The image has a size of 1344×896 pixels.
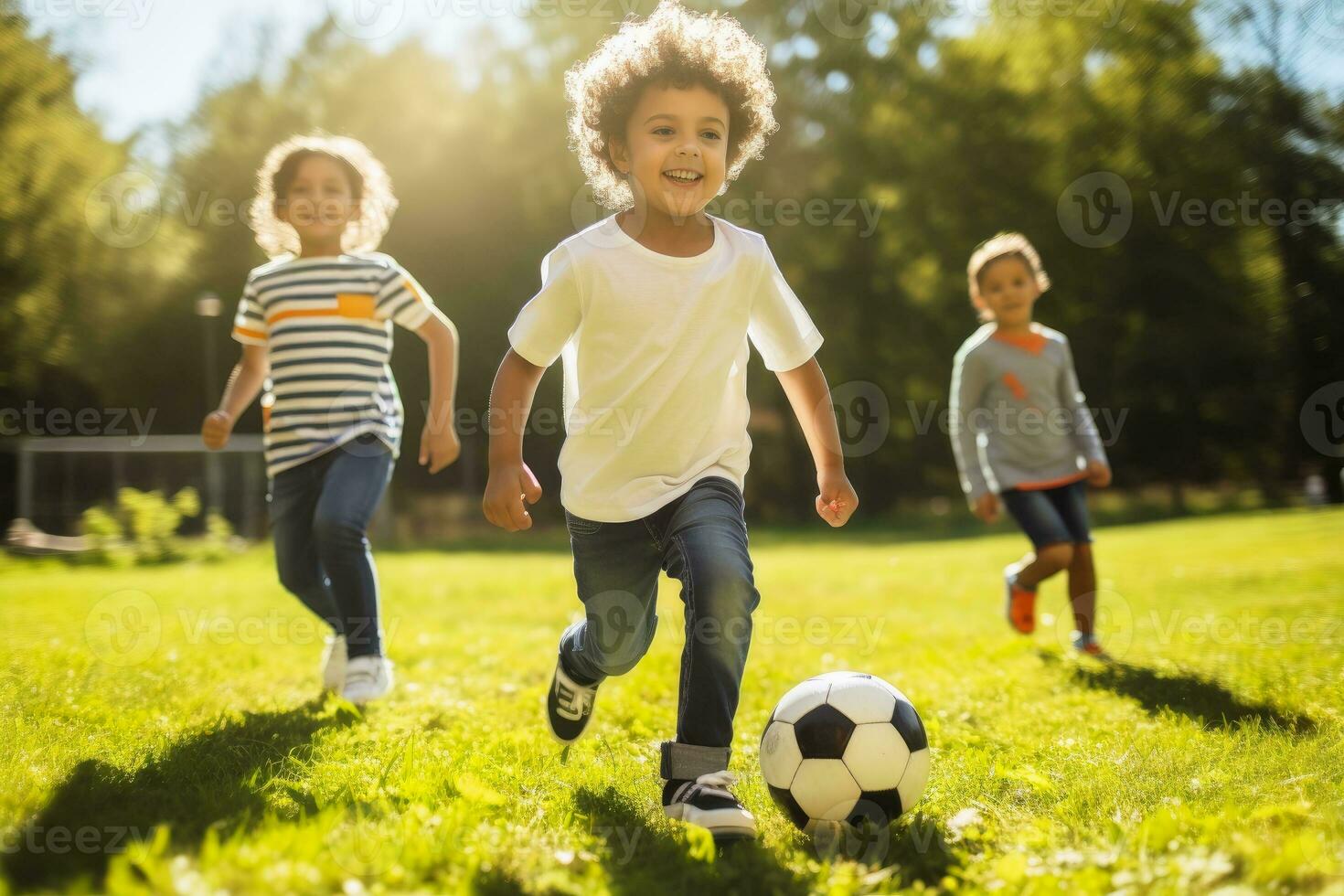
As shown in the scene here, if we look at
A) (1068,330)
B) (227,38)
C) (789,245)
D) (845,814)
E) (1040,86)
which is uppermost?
(227,38)

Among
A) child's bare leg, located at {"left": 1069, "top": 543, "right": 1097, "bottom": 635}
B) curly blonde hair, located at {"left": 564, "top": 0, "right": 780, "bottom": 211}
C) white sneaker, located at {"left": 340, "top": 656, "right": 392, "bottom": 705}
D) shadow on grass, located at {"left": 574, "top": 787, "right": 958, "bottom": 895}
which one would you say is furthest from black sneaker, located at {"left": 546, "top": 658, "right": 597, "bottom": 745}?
child's bare leg, located at {"left": 1069, "top": 543, "right": 1097, "bottom": 635}

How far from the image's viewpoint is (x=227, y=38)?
82.1ft

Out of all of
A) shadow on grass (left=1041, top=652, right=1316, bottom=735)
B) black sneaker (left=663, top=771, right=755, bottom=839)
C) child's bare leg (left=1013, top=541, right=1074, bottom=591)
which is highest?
child's bare leg (left=1013, top=541, right=1074, bottom=591)

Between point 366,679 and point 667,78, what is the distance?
92.5 inches

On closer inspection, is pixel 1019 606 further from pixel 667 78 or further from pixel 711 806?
pixel 667 78

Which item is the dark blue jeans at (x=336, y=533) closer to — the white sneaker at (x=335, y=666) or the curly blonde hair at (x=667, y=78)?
the white sneaker at (x=335, y=666)

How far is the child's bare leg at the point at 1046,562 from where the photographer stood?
505 centimetres

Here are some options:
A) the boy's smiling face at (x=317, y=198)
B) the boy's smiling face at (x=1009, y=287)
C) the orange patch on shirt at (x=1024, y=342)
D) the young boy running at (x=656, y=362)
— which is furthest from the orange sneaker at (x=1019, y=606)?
the boy's smiling face at (x=317, y=198)

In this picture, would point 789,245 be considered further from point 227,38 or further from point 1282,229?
point 227,38

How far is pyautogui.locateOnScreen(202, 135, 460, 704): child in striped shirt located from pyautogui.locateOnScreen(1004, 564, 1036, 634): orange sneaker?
9.30 feet

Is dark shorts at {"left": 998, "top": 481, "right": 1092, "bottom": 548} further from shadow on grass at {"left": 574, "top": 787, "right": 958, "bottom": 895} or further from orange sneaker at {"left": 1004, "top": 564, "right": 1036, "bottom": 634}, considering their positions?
shadow on grass at {"left": 574, "top": 787, "right": 958, "bottom": 895}

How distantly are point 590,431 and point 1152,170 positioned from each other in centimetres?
2095

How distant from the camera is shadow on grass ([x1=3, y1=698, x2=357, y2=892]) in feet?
6.88

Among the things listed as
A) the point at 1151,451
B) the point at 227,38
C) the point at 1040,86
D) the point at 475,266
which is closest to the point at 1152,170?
the point at 1040,86
